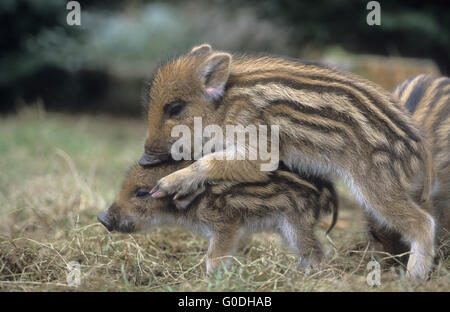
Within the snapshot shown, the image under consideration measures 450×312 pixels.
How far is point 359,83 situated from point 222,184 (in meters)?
1.26

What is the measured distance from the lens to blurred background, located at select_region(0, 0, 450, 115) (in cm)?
895

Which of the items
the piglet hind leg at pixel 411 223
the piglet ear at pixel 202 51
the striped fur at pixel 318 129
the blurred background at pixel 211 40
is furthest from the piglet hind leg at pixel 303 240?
the blurred background at pixel 211 40

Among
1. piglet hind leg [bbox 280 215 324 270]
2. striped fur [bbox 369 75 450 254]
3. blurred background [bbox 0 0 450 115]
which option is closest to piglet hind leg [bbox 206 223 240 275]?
piglet hind leg [bbox 280 215 324 270]

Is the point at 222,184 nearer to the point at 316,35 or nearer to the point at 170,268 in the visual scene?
the point at 170,268

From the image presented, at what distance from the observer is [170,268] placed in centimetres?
427

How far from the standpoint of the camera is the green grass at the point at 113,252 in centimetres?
368

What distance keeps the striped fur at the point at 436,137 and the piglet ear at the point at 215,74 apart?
153 centimetres
